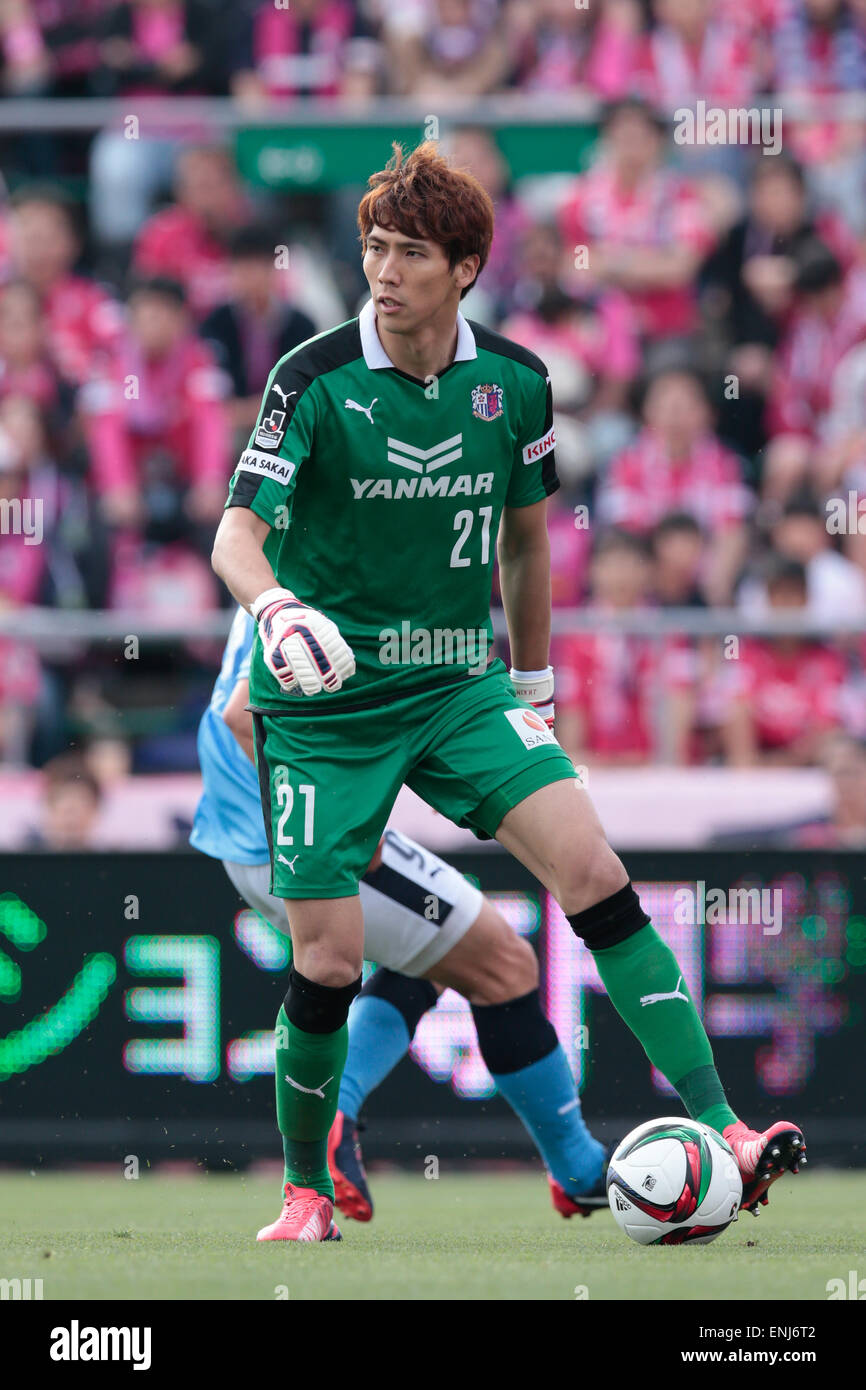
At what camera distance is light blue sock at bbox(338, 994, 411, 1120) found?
5840 mm

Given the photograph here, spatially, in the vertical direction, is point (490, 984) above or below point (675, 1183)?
above

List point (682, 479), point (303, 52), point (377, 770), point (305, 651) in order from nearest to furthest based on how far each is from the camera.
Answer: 1. point (305, 651)
2. point (377, 770)
3. point (682, 479)
4. point (303, 52)

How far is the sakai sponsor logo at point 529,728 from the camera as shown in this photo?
16.1 ft

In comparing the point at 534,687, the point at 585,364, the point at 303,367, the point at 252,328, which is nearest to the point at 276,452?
the point at 303,367

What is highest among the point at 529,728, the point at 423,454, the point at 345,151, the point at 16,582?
the point at 345,151

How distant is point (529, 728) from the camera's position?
16.3ft

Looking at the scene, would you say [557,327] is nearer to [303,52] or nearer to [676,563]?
[676,563]

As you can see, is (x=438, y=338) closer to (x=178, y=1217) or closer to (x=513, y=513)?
(x=513, y=513)

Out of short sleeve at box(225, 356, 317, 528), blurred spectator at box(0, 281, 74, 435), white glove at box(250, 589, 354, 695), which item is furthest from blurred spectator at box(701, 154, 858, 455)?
white glove at box(250, 589, 354, 695)

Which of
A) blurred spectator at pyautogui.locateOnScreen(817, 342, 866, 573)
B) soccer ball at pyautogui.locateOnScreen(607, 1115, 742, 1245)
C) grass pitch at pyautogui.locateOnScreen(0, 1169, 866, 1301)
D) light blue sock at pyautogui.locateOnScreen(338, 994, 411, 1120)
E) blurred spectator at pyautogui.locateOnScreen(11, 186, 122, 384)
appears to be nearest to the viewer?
grass pitch at pyautogui.locateOnScreen(0, 1169, 866, 1301)

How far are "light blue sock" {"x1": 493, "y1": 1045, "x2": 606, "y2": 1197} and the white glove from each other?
1.52 m

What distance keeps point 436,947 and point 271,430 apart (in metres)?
1.47

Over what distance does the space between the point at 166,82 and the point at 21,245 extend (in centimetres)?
132

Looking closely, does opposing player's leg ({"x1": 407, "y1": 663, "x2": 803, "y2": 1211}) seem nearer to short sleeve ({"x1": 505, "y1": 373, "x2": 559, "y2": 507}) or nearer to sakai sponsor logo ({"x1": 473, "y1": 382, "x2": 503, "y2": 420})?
short sleeve ({"x1": 505, "y1": 373, "x2": 559, "y2": 507})
